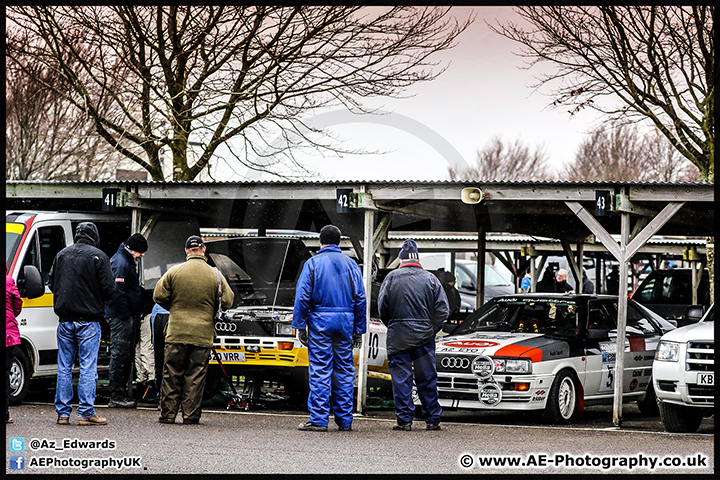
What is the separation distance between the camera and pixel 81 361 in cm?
958

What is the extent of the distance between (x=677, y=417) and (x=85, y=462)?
248 inches

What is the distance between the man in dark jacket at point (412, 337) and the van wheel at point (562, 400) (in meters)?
1.55

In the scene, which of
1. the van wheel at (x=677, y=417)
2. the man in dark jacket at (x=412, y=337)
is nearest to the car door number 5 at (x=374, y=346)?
the man in dark jacket at (x=412, y=337)

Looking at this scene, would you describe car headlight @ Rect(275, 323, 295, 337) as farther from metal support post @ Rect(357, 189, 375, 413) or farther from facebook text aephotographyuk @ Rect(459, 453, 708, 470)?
facebook text aephotographyuk @ Rect(459, 453, 708, 470)

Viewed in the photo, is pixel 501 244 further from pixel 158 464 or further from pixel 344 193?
pixel 158 464

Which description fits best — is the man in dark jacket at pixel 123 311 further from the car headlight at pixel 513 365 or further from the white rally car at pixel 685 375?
the white rally car at pixel 685 375

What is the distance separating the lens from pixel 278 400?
13.0 meters

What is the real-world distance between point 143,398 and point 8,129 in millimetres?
19661

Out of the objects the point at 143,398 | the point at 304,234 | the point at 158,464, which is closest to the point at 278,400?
the point at 143,398

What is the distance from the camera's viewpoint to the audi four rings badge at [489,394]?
35.3 ft

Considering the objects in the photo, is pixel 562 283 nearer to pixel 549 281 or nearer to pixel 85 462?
pixel 549 281

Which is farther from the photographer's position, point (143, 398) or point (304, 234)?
point (304, 234)

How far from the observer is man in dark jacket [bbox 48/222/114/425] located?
9539 mm

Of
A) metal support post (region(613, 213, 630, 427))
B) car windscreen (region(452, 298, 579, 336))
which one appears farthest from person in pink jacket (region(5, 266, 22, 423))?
metal support post (region(613, 213, 630, 427))
